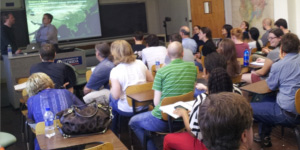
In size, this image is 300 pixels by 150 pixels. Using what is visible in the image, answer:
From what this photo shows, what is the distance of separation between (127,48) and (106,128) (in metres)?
1.44

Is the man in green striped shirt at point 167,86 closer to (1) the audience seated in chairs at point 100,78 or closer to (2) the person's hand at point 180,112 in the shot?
(2) the person's hand at point 180,112

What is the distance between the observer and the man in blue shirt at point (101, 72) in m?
4.29

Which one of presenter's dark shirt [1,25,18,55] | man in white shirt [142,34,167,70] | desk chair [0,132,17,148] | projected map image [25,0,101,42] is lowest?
desk chair [0,132,17,148]

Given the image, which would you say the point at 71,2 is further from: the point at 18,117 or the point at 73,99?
the point at 73,99

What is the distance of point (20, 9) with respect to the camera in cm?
971

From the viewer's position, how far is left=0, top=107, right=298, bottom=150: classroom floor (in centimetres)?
384

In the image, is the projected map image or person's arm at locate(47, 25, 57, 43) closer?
person's arm at locate(47, 25, 57, 43)

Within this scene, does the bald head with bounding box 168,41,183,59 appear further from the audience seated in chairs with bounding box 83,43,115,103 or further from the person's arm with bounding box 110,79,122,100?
the audience seated in chairs with bounding box 83,43,115,103

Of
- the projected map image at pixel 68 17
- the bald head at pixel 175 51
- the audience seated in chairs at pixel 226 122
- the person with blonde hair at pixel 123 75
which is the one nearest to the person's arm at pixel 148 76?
the person with blonde hair at pixel 123 75

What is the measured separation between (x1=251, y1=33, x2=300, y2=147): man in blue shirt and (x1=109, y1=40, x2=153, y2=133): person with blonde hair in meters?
1.32

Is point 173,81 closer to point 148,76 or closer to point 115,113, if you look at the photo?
point 148,76

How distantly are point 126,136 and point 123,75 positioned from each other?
44.5 inches

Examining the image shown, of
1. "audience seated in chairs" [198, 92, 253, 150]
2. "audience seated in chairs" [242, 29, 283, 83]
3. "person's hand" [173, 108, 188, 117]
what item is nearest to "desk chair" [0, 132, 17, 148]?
"person's hand" [173, 108, 188, 117]

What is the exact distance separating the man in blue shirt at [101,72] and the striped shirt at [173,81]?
1225 mm
